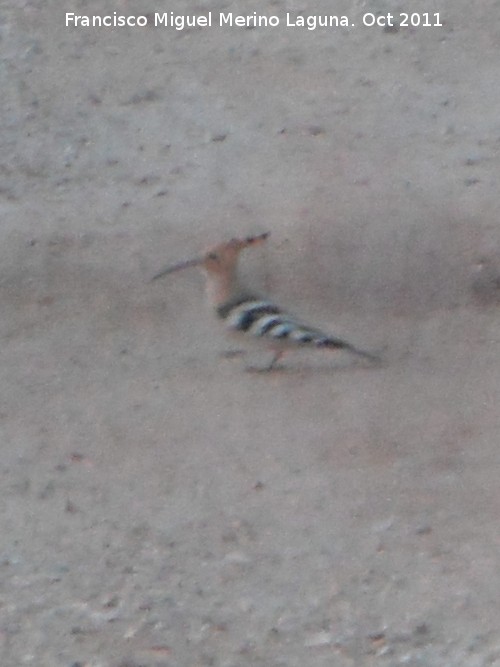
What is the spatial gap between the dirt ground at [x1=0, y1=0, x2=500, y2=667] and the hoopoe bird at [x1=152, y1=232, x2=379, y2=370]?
21 cm

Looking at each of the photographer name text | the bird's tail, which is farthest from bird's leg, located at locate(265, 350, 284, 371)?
the photographer name text

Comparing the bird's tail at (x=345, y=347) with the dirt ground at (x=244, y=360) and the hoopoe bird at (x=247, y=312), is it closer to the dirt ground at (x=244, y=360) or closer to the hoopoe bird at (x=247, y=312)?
the hoopoe bird at (x=247, y=312)

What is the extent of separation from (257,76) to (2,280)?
2.89 metres

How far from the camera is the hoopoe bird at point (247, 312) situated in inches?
314

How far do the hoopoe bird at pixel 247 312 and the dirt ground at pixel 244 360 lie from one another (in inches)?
8.3

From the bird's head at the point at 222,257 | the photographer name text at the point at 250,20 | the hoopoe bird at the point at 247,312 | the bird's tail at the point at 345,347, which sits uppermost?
the photographer name text at the point at 250,20

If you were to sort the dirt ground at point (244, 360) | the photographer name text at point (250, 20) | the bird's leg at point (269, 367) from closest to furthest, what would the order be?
1. the dirt ground at point (244, 360)
2. the bird's leg at point (269, 367)
3. the photographer name text at point (250, 20)

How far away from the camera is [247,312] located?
8.25m

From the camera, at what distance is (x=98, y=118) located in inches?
419

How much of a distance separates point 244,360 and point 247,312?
1.01ft

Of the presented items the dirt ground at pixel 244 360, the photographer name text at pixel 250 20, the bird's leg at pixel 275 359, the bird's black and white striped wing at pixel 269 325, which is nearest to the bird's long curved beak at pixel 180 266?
the dirt ground at pixel 244 360

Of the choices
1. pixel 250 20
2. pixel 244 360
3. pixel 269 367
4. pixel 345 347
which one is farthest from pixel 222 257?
pixel 250 20

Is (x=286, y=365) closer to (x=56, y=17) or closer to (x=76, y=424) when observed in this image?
(x=76, y=424)

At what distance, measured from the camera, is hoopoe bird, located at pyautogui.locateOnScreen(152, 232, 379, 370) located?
7.98 meters
